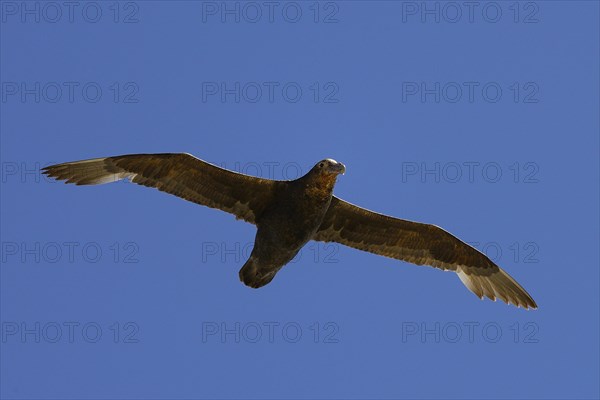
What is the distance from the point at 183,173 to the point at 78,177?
1.84m

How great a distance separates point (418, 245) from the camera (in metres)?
19.8

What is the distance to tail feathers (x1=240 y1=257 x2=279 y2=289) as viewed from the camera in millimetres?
18438

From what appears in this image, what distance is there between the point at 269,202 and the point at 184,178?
1524mm

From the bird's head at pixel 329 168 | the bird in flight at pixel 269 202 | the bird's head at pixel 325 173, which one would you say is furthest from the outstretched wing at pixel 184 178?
the bird's head at pixel 329 168

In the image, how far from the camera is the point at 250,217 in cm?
1869

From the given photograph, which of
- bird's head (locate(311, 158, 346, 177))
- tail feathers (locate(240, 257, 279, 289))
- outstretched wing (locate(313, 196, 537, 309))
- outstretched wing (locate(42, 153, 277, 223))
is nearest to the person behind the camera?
bird's head (locate(311, 158, 346, 177))

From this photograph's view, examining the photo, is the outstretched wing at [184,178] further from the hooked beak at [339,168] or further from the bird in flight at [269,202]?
the hooked beak at [339,168]

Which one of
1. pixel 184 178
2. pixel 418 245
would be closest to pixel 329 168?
pixel 184 178

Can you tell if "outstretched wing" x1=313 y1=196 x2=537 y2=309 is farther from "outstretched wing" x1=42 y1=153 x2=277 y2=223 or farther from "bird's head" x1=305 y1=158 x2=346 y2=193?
"outstretched wing" x1=42 y1=153 x2=277 y2=223

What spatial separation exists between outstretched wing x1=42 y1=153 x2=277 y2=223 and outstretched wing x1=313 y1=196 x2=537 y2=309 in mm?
1402

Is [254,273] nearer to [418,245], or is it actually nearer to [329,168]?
[329,168]

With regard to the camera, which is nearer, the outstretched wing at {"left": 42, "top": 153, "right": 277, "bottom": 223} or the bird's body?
the bird's body

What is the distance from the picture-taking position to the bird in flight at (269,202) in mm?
17938

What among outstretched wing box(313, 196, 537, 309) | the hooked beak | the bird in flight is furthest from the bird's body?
outstretched wing box(313, 196, 537, 309)
